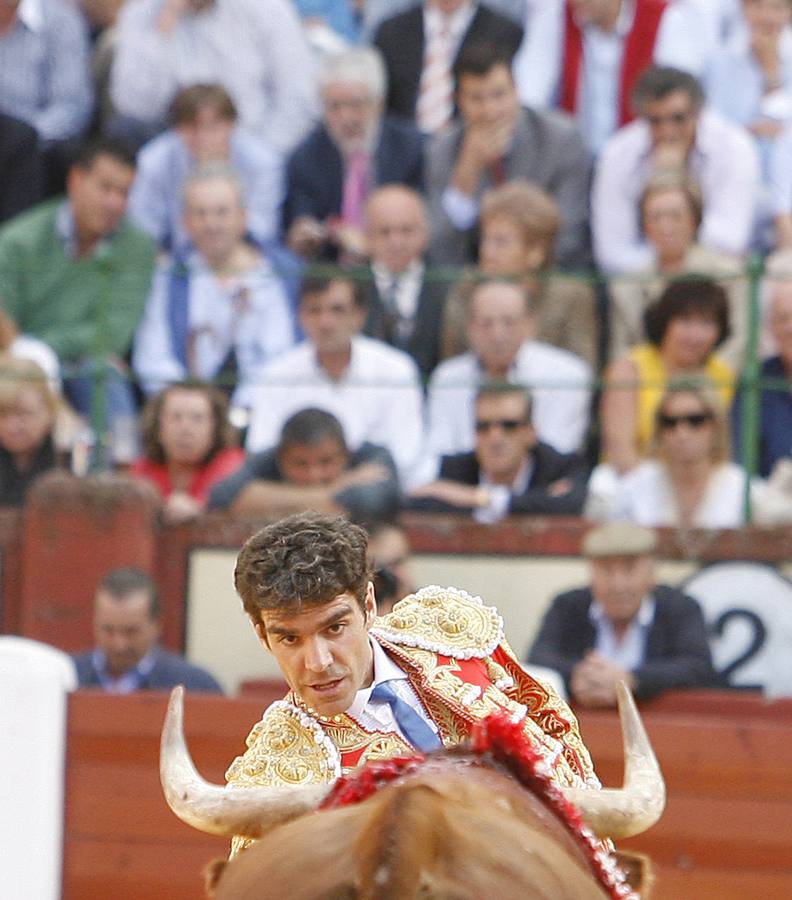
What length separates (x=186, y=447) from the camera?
6465 millimetres

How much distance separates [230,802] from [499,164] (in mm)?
4678

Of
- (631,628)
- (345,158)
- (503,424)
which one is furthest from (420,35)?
(631,628)

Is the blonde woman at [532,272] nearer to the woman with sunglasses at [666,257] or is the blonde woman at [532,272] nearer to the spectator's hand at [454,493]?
the woman with sunglasses at [666,257]

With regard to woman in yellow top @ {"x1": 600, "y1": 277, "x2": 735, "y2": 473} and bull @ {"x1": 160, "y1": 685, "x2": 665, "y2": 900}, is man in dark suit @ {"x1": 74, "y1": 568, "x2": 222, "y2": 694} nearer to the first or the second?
woman in yellow top @ {"x1": 600, "y1": 277, "x2": 735, "y2": 473}

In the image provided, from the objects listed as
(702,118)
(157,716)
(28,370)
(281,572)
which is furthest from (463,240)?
(281,572)

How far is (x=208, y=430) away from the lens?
6.43m

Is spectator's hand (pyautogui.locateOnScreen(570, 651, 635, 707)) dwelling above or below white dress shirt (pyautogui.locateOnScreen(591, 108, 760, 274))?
below

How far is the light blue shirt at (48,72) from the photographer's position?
25.5 ft

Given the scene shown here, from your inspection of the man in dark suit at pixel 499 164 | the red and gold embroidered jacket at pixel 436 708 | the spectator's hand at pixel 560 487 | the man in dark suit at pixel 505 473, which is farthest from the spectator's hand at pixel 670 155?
the red and gold embroidered jacket at pixel 436 708

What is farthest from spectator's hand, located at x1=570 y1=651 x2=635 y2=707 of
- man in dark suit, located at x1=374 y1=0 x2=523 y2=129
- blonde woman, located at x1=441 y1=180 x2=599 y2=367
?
man in dark suit, located at x1=374 y1=0 x2=523 y2=129

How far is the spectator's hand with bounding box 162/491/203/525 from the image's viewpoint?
258 inches

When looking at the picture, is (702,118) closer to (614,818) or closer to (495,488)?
(495,488)

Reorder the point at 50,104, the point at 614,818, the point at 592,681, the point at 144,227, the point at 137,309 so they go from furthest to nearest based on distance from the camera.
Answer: the point at 50,104 → the point at 144,227 → the point at 137,309 → the point at 592,681 → the point at 614,818

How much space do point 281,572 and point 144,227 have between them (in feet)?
15.2
